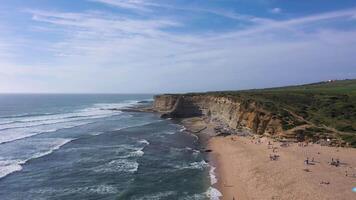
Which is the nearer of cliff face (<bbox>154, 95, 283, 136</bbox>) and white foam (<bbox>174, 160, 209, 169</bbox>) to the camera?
white foam (<bbox>174, 160, 209, 169</bbox>)

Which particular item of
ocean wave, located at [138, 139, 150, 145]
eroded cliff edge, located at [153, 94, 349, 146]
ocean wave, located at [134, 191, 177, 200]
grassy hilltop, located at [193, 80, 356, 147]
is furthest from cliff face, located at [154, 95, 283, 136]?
ocean wave, located at [134, 191, 177, 200]

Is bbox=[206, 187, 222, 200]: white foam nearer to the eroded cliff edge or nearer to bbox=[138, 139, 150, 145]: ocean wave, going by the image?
the eroded cliff edge

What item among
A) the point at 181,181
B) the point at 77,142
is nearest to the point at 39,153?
the point at 77,142

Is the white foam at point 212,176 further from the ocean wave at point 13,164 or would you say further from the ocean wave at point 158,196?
the ocean wave at point 13,164

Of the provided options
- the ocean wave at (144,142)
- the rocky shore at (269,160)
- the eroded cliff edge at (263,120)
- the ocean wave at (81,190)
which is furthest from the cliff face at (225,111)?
the ocean wave at (81,190)

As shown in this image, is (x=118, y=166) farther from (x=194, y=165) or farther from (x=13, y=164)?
(x=13, y=164)

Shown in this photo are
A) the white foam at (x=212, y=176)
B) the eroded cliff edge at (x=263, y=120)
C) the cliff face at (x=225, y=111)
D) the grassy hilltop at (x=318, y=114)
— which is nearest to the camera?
the white foam at (x=212, y=176)

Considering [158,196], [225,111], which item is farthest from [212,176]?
[225,111]
